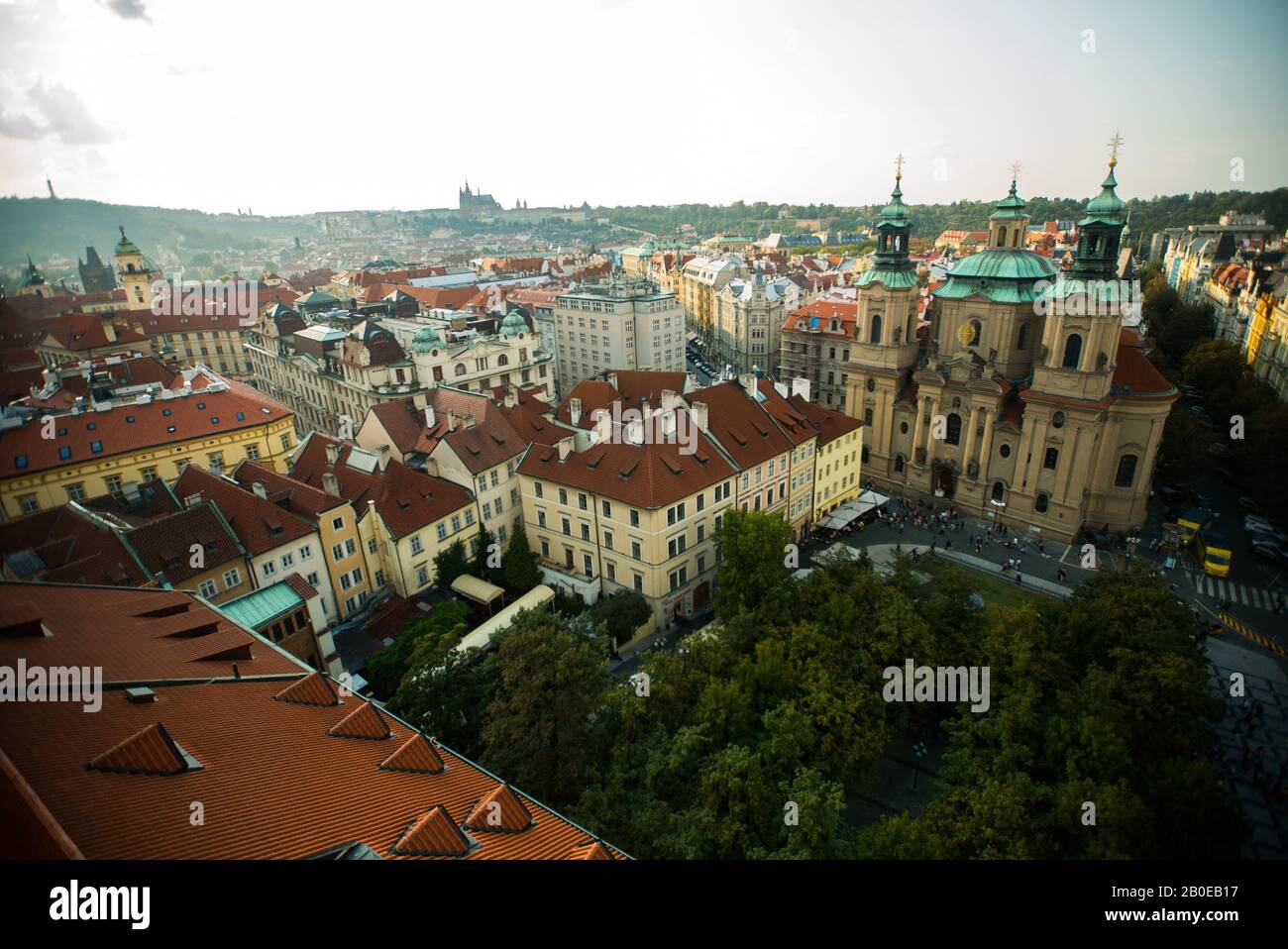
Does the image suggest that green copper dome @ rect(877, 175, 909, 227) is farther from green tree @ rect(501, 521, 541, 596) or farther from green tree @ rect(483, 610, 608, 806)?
green tree @ rect(483, 610, 608, 806)

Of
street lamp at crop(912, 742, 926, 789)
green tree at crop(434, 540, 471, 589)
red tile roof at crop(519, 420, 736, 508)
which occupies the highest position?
red tile roof at crop(519, 420, 736, 508)

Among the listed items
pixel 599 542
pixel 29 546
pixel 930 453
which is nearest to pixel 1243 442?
pixel 930 453

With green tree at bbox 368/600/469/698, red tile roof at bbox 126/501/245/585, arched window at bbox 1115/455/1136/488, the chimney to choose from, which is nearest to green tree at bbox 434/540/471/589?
green tree at bbox 368/600/469/698

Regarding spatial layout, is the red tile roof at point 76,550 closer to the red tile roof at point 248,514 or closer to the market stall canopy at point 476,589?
the red tile roof at point 248,514

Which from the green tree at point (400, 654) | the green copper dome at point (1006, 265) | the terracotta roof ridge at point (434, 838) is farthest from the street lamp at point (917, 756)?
the green copper dome at point (1006, 265)

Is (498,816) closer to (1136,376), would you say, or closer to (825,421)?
(825,421)
